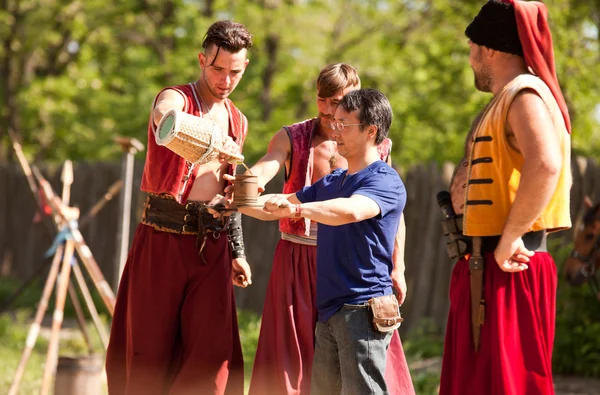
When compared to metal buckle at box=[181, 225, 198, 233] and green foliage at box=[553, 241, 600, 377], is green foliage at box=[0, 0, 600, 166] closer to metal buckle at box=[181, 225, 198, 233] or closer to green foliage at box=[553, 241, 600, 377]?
green foliage at box=[553, 241, 600, 377]

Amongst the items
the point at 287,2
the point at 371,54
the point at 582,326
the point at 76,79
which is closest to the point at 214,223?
the point at 582,326

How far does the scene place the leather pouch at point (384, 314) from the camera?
3.78 metres

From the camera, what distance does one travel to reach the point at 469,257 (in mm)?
3760

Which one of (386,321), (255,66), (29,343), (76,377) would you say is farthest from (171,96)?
(255,66)

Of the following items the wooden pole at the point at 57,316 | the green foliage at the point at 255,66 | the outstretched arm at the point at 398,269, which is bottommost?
the wooden pole at the point at 57,316

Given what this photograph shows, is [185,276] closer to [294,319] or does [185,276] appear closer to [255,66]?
[294,319]

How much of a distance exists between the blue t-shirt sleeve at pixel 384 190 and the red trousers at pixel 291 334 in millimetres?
805

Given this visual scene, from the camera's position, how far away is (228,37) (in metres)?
4.34

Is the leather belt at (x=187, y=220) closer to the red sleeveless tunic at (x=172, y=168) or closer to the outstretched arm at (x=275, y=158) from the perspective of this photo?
the red sleeveless tunic at (x=172, y=168)

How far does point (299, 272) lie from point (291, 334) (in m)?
0.30

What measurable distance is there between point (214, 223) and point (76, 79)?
54.6ft

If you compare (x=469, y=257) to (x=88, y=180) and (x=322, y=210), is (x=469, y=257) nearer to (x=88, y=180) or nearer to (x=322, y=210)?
(x=322, y=210)

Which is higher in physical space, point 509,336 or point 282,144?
point 282,144

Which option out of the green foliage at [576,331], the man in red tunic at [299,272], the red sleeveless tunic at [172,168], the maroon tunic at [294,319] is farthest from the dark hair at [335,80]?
the green foliage at [576,331]
